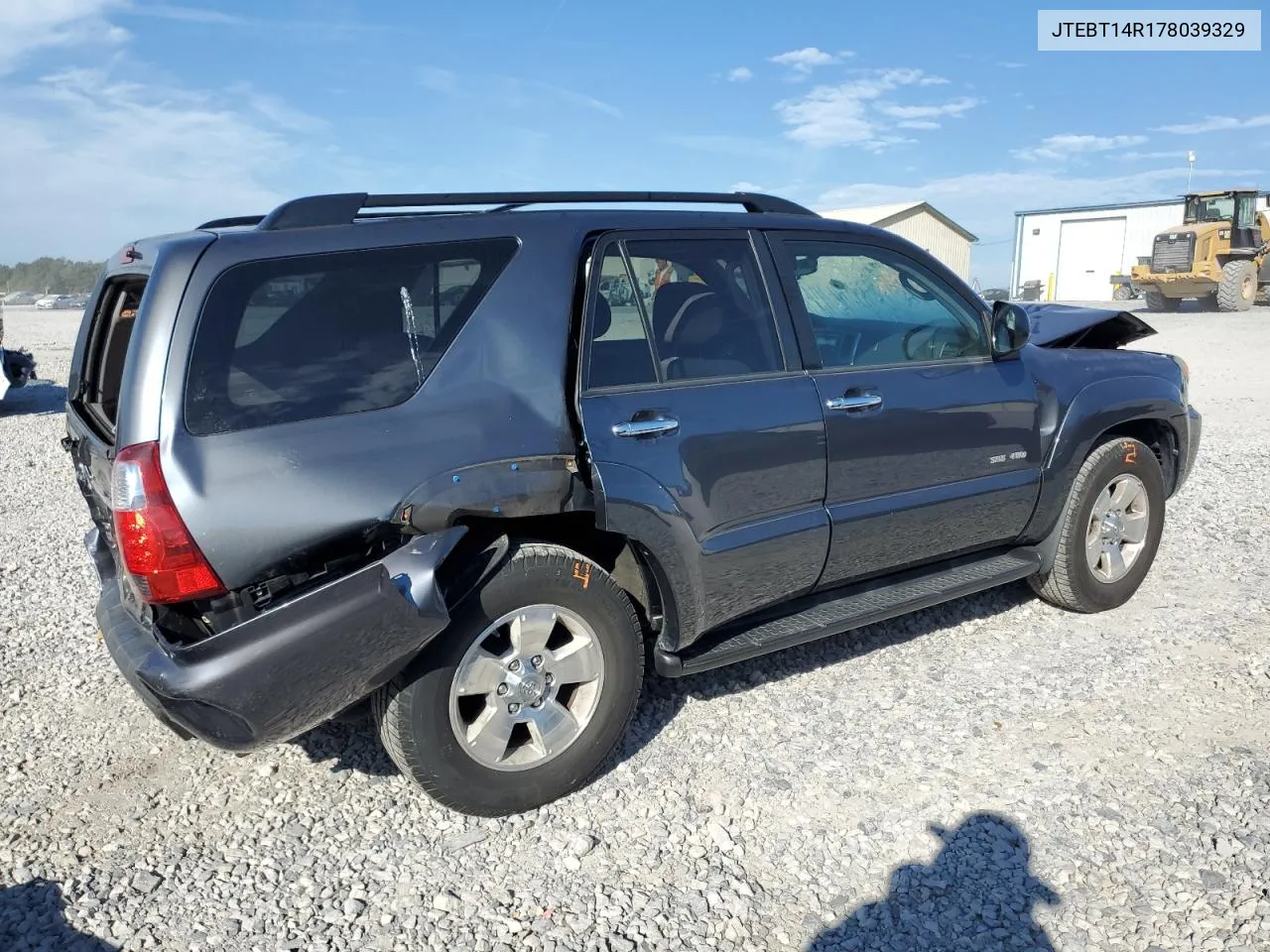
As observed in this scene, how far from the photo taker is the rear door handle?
3.56 m

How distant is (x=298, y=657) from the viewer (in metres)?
2.56

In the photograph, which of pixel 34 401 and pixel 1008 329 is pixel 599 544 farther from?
pixel 34 401

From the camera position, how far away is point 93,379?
3617 mm

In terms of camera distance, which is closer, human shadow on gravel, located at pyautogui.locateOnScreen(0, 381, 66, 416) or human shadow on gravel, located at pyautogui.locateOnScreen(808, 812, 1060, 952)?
human shadow on gravel, located at pyautogui.locateOnScreen(808, 812, 1060, 952)

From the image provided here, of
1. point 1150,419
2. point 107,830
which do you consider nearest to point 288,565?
point 107,830

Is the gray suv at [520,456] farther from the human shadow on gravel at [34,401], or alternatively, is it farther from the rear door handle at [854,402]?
the human shadow on gravel at [34,401]

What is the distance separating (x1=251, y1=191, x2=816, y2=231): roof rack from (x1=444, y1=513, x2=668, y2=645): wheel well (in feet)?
3.37

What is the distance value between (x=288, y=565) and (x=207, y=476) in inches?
12.5

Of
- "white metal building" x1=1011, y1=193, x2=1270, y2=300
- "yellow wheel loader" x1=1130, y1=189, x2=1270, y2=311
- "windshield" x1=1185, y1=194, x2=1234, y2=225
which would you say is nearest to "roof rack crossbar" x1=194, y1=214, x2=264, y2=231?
"yellow wheel loader" x1=1130, y1=189, x2=1270, y2=311

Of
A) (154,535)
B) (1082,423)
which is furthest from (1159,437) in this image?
(154,535)

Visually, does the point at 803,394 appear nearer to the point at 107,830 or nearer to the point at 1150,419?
the point at 1150,419

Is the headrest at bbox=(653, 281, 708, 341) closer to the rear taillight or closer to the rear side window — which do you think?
the rear side window

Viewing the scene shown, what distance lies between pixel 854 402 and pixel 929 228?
4863 cm

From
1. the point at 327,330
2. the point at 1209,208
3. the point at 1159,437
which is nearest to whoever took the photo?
the point at 327,330
